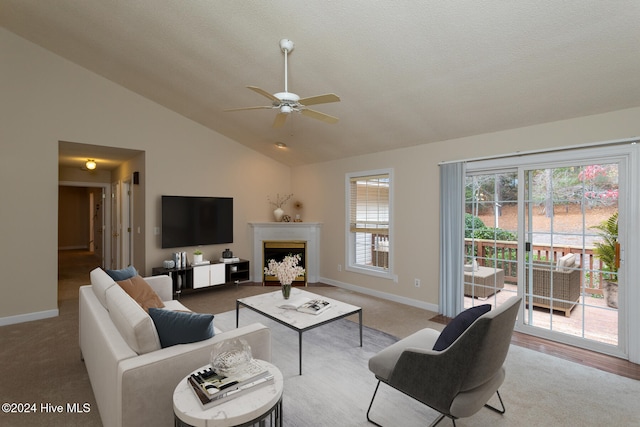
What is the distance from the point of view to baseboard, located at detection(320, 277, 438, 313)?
4555 mm

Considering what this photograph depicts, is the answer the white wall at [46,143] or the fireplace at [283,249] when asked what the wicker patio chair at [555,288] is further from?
the white wall at [46,143]

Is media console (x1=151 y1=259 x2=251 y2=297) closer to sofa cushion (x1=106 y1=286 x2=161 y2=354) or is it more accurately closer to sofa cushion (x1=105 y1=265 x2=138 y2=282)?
sofa cushion (x1=105 y1=265 x2=138 y2=282)

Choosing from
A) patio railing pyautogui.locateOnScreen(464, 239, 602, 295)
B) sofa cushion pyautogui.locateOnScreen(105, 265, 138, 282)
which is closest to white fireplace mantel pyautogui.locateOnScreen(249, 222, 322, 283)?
patio railing pyautogui.locateOnScreen(464, 239, 602, 295)

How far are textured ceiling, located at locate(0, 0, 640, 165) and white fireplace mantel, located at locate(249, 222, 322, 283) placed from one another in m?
2.28

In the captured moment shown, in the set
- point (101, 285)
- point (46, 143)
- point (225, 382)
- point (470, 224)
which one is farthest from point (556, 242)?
point (46, 143)

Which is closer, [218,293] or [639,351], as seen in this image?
[639,351]

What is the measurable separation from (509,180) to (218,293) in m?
4.78

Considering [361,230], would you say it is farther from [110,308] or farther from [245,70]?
[110,308]

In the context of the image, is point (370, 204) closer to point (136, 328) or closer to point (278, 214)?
point (278, 214)

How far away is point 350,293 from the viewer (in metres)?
5.47

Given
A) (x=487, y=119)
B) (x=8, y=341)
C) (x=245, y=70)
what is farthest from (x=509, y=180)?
(x=8, y=341)

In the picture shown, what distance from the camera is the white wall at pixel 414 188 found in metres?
3.26

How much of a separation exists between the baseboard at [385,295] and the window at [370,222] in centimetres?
31

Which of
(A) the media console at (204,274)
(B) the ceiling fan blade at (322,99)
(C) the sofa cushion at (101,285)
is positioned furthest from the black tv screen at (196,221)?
(B) the ceiling fan blade at (322,99)
